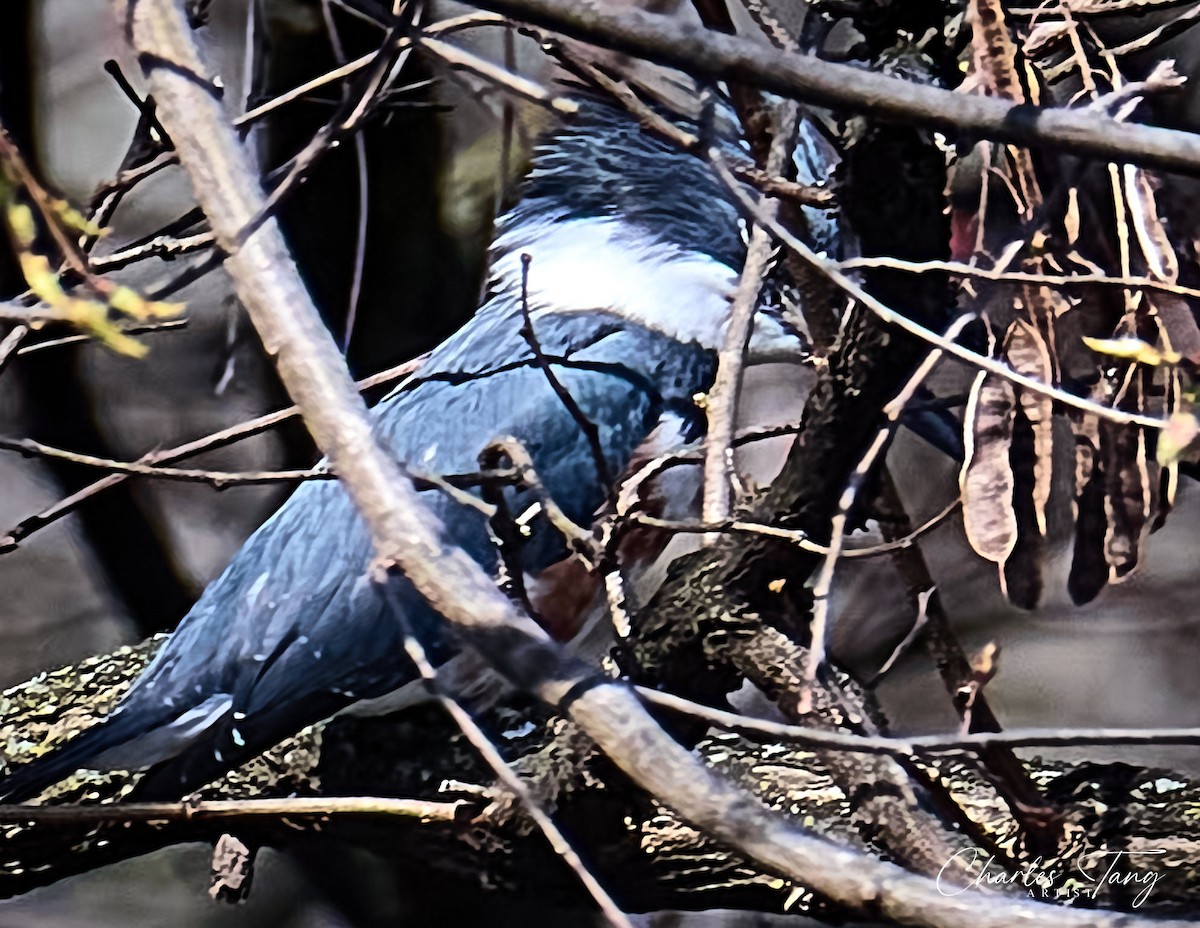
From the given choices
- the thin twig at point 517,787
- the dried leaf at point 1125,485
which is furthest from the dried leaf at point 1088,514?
the thin twig at point 517,787

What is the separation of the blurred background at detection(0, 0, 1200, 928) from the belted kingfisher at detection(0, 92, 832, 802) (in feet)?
0.37

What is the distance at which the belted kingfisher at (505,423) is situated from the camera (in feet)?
3.66

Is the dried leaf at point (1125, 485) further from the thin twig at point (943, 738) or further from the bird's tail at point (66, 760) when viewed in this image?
the bird's tail at point (66, 760)

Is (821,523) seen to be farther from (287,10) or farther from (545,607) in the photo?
(287,10)

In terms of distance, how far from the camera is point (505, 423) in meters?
1.31

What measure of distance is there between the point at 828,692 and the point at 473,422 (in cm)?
53

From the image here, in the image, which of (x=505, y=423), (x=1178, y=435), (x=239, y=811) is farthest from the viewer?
(x=505, y=423)

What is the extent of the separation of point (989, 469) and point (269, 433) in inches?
41.6

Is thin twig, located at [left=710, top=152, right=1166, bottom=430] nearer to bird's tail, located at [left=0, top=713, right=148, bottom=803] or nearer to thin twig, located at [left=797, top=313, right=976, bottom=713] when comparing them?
thin twig, located at [left=797, top=313, right=976, bottom=713]

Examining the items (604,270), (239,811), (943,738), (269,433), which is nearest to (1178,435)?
(943,738)

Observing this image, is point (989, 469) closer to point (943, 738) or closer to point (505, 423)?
point (943, 738)

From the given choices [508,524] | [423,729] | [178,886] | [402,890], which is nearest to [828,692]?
[508,524]

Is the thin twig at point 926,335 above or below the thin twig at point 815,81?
below

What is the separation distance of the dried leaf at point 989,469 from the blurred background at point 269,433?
0.69 metres
